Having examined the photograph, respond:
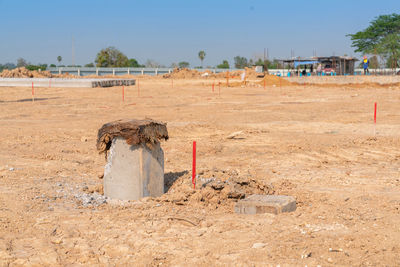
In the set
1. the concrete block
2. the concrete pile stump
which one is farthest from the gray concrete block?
the concrete block

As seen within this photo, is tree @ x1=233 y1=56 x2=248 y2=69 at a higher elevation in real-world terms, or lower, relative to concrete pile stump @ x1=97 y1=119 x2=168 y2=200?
Result: higher

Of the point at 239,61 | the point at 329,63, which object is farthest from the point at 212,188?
the point at 239,61

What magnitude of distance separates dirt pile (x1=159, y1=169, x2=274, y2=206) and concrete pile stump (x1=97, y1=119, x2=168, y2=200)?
0.34 m

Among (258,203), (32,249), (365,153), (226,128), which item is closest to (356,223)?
(258,203)

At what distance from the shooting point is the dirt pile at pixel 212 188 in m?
6.46

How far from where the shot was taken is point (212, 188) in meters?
6.68

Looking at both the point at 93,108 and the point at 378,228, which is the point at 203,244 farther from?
the point at 93,108

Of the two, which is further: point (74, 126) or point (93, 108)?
point (93, 108)

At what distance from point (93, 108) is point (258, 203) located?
15198 mm

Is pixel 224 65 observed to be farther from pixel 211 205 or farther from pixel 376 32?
pixel 211 205

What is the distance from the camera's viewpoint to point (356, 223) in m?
5.60

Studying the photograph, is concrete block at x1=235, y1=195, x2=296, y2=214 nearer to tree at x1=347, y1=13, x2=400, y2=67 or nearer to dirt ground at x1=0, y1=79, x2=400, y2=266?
dirt ground at x1=0, y1=79, x2=400, y2=266

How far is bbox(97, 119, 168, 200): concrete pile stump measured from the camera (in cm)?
623

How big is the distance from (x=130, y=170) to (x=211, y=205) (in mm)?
1078
